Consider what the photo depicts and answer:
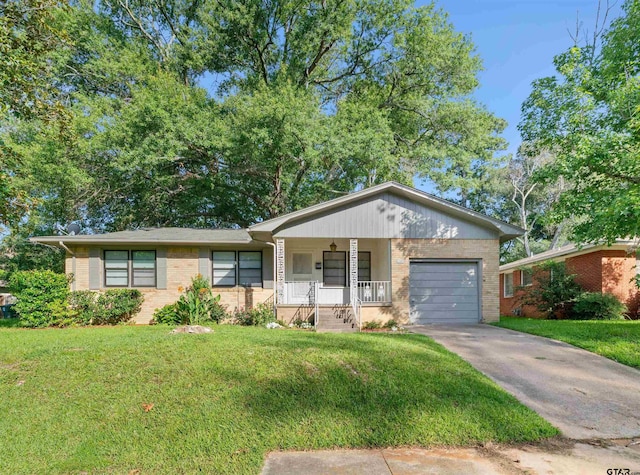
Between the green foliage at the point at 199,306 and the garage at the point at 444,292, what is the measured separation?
21.3 ft

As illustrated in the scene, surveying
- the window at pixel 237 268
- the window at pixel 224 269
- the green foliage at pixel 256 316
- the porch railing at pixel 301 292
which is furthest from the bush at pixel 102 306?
the porch railing at pixel 301 292

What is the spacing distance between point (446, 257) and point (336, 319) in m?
4.24

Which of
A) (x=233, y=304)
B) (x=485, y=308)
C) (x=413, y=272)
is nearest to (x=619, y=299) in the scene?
(x=485, y=308)

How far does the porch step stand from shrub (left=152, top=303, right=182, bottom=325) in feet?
A: 15.2

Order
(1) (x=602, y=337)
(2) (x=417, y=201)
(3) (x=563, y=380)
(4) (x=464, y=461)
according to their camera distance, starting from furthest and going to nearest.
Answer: (2) (x=417, y=201) → (1) (x=602, y=337) → (3) (x=563, y=380) → (4) (x=464, y=461)

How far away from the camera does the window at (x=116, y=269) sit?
1272 cm

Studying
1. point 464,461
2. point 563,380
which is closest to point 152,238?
point 464,461

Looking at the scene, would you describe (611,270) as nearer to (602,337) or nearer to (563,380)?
(602,337)

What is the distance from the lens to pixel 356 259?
40.0 feet

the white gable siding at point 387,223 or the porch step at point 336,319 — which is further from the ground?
the white gable siding at point 387,223

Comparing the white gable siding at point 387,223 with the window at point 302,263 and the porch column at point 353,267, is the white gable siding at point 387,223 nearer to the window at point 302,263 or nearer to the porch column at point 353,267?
the porch column at point 353,267

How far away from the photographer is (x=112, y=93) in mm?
18672

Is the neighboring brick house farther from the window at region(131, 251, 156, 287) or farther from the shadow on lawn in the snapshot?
the window at region(131, 251, 156, 287)

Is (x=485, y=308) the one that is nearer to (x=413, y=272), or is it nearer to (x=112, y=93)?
(x=413, y=272)
